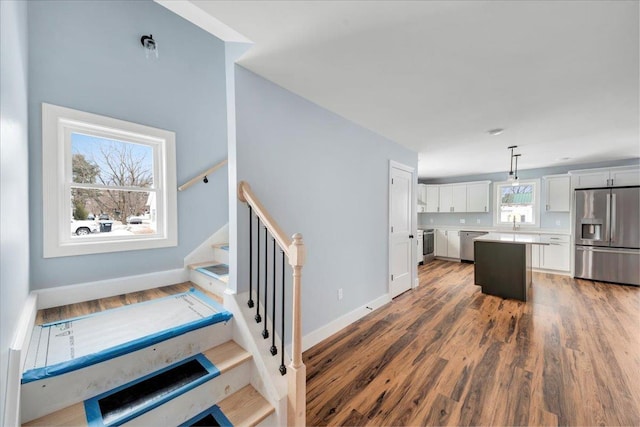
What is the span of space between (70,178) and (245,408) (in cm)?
246

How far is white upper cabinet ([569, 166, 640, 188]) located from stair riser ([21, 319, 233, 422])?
23.2ft

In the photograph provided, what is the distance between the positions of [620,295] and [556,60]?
4.59m

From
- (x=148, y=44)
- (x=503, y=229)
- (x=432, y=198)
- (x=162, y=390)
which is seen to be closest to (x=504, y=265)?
(x=503, y=229)

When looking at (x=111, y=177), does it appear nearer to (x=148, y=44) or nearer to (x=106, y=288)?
(x=106, y=288)

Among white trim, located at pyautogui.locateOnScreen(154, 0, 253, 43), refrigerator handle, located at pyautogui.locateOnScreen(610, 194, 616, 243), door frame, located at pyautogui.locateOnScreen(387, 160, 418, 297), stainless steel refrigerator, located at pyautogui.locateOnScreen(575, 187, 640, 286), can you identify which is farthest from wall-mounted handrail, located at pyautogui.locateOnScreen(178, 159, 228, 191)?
refrigerator handle, located at pyautogui.locateOnScreen(610, 194, 616, 243)

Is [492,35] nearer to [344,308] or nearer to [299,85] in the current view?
[299,85]

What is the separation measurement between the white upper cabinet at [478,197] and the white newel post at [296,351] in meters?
6.62

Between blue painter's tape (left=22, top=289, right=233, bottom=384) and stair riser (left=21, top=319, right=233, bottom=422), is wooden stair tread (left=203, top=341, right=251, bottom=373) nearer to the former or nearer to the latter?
A: stair riser (left=21, top=319, right=233, bottom=422)

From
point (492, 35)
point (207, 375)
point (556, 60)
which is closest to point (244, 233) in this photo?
point (207, 375)

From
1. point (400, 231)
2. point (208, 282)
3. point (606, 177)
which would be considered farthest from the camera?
point (606, 177)

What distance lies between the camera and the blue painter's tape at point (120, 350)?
3.94 feet

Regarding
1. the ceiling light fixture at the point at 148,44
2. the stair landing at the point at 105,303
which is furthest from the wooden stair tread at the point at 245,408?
the ceiling light fixture at the point at 148,44

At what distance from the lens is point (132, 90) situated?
8.20 feet

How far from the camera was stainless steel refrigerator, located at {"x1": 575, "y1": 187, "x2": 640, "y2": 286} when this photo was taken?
14.6 feet
